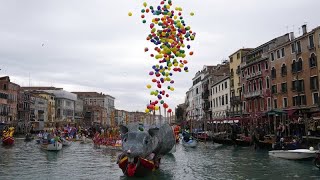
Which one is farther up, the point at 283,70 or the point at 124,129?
the point at 283,70

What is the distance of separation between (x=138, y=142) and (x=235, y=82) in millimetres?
45499

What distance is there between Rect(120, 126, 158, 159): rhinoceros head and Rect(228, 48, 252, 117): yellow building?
42.2 m

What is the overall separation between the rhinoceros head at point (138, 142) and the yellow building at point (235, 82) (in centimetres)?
4216

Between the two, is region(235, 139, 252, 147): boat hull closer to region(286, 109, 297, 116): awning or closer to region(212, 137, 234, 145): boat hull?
region(212, 137, 234, 145): boat hull

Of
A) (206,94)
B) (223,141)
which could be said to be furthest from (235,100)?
(206,94)

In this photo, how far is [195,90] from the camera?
91.2 m

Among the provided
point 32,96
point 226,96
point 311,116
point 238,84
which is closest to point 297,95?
point 311,116

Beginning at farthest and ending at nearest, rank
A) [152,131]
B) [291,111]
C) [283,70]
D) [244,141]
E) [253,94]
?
[253,94], [283,70], [291,111], [244,141], [152,131]

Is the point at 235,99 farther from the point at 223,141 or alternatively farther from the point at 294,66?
the point at 294,66

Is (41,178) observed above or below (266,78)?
below

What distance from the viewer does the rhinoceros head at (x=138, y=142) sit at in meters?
18.1

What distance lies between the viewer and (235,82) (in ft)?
203

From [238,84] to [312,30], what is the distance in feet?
68.1

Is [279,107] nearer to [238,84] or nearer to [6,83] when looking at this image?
[238,84]
